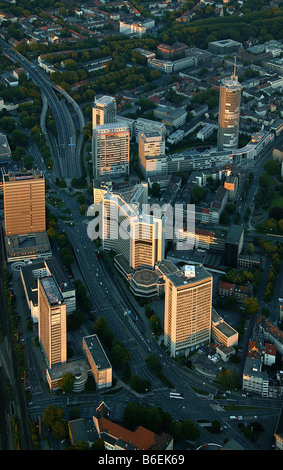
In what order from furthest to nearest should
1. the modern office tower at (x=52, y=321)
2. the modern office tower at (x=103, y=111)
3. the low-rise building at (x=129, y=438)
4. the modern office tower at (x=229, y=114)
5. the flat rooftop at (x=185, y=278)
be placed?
the modern office tower at (x=229, y=114) → the modern office tower at (x=103, y=111) → the flat rooftop at (x=185, y=278) → the modern office tower at (x=52, y=321) → the low-rise building at (x=129, y=438)

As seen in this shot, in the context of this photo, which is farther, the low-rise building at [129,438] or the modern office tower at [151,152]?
the modern office tower at [151,152]

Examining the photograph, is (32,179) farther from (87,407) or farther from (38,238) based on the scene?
(87,407)

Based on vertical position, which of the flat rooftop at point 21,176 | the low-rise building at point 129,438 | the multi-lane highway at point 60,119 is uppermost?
the flat rooftop at point 21,176

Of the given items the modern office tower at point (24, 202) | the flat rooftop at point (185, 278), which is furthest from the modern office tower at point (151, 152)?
the flat rooftop at point (185, 278)

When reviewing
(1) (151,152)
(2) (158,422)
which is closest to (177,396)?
(2) (158,422)

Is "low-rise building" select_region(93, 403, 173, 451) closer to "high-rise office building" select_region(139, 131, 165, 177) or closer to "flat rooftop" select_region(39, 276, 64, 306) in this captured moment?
"flat rooftop" select_region(39, 276, 64, 306)

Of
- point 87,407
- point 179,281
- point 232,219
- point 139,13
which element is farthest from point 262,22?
point 87,407

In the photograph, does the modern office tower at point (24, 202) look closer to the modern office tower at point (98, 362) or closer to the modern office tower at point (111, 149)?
the modern office tower at point (111, 149)
